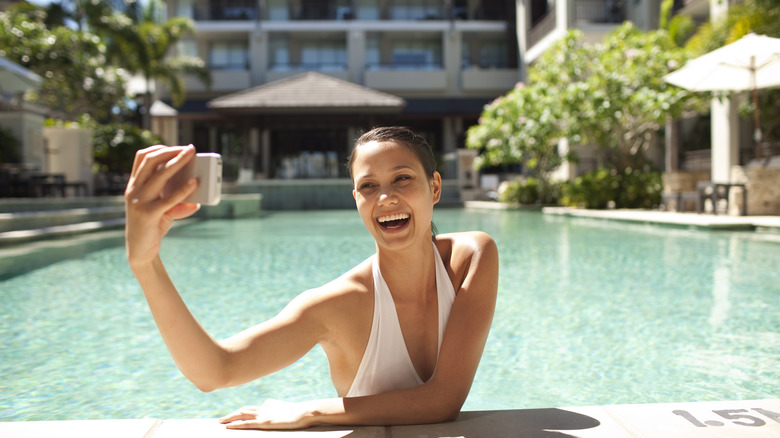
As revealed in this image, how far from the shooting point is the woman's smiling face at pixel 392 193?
164 centimetres

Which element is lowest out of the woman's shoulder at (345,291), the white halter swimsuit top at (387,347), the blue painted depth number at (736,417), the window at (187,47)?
the blue painted depth number at (736,417)

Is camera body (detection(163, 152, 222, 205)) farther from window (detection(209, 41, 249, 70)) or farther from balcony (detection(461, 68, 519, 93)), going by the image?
window (detection(209, 41, 249, 70))

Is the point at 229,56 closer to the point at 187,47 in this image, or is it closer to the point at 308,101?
the point at 187,47

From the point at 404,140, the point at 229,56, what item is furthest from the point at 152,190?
the point at 229,56

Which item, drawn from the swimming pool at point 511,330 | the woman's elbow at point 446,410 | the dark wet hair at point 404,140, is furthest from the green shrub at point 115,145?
the woman's elbow at point 446,410

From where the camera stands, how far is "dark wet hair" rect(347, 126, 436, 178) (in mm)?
1696

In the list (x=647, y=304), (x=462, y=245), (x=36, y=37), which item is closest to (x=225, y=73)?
(x=36, y=37)

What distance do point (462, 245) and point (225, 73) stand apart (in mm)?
30015

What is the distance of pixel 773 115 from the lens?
14125mm

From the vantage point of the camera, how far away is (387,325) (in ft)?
5.74

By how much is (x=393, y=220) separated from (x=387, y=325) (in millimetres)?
296

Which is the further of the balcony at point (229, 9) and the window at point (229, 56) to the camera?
the window at point (229, 56)

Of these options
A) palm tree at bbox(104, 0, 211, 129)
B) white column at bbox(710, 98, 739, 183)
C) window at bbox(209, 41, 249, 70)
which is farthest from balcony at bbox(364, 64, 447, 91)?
white column at bbox(710, 98, 739, 183)

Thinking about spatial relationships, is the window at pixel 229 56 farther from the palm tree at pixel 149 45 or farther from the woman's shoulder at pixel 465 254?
the woman's shoulder at pixel 465 254
